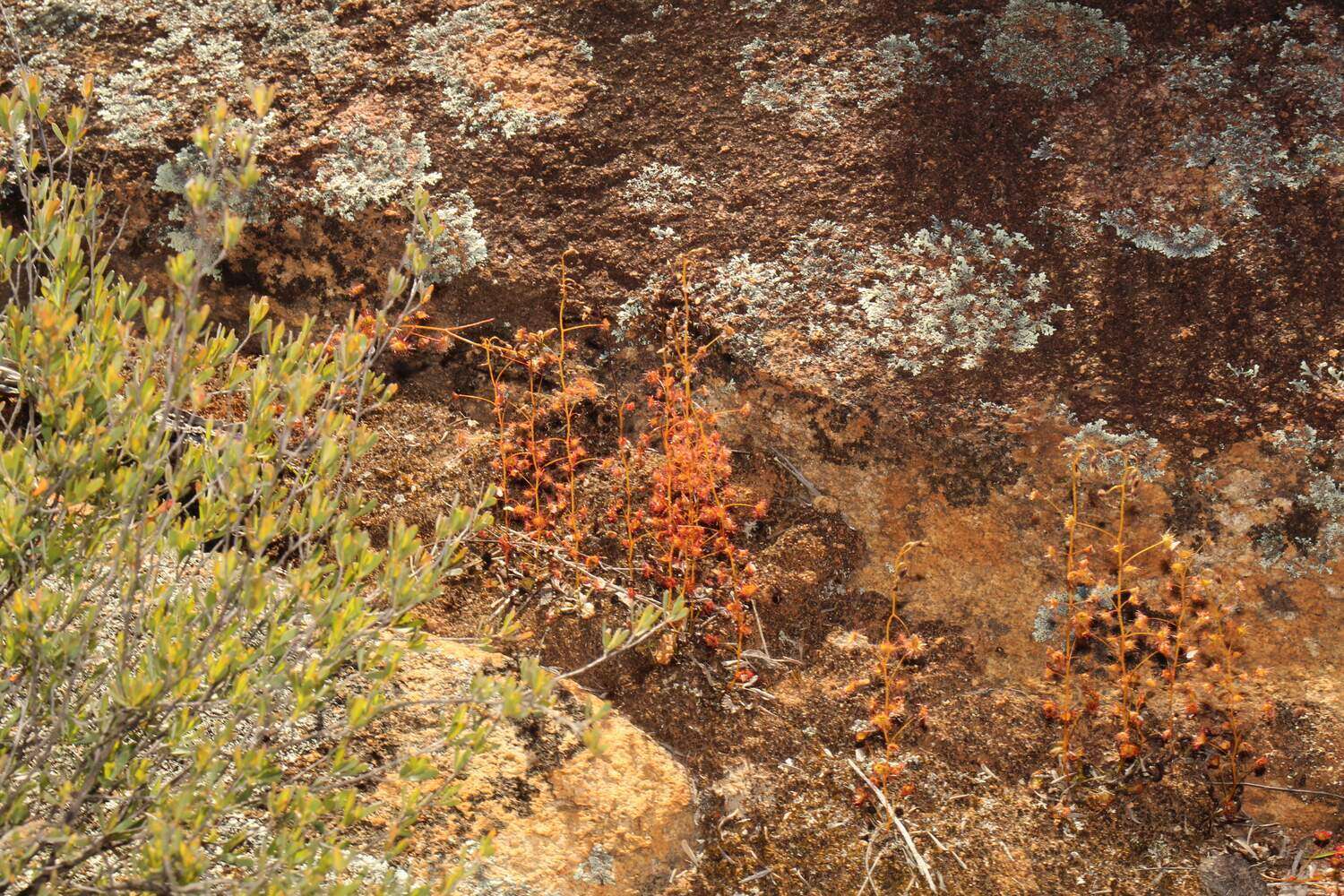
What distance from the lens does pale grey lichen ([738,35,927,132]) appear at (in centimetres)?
409

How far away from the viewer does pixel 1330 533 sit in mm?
3445

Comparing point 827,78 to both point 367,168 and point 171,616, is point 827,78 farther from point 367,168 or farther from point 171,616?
point 171,616

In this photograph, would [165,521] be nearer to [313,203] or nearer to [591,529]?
[591,529]

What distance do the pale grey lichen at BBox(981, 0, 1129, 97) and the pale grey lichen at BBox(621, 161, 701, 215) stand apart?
112cm

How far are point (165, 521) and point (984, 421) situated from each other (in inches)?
92.1

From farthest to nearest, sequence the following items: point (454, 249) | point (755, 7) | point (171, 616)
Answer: point (755, 7)
point (454, 249)
point (171, 616)

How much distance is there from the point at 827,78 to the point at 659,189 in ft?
2.31

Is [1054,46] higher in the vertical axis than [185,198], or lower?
higher

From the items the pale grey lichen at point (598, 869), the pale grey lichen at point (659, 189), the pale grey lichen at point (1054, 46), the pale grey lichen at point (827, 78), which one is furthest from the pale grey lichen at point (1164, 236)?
the pale grey lichen at point (598, 869)

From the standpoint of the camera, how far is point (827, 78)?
4.14 meters

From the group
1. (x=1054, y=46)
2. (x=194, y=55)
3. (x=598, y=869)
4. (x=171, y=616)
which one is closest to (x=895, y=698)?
(x=598, y=869)

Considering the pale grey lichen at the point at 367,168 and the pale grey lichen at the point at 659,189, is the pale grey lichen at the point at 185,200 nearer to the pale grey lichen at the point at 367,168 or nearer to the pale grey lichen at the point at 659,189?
the pale grey lichen at the point at 367,168

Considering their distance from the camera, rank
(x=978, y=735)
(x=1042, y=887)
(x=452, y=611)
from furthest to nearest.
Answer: (x=452, y=611), (x=978, y=735), (x=1042, y=887)

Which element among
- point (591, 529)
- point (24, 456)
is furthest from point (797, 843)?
point (24, 456)
